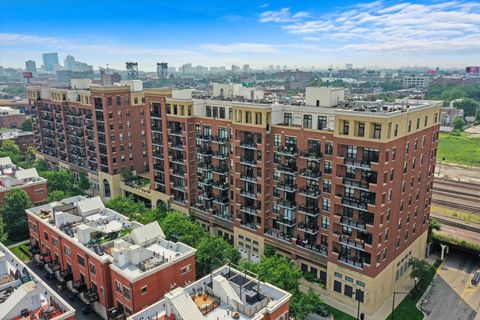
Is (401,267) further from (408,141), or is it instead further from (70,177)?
(70,177)

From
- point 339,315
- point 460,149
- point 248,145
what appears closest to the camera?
point 339,315

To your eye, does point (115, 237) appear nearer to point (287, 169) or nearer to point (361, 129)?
point (287, 169)

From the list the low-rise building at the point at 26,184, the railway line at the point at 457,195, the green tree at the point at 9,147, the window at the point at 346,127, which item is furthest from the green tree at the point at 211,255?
the green tree at the point at 9,147

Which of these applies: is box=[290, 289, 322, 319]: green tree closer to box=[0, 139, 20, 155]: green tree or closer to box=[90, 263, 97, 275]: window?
box=[90, 263, 97, 275]: window

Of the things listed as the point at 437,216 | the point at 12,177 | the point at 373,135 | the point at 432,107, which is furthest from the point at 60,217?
the point at 437,216

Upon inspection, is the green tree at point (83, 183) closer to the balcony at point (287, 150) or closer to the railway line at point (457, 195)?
the balcony at point (287, 150)

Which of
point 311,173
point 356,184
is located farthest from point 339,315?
point 311,173

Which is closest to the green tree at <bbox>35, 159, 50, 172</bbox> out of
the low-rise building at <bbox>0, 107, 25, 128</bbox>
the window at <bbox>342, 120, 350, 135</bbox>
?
the low-rise building at <bbox>0, 107, 25, 128</bbox>
